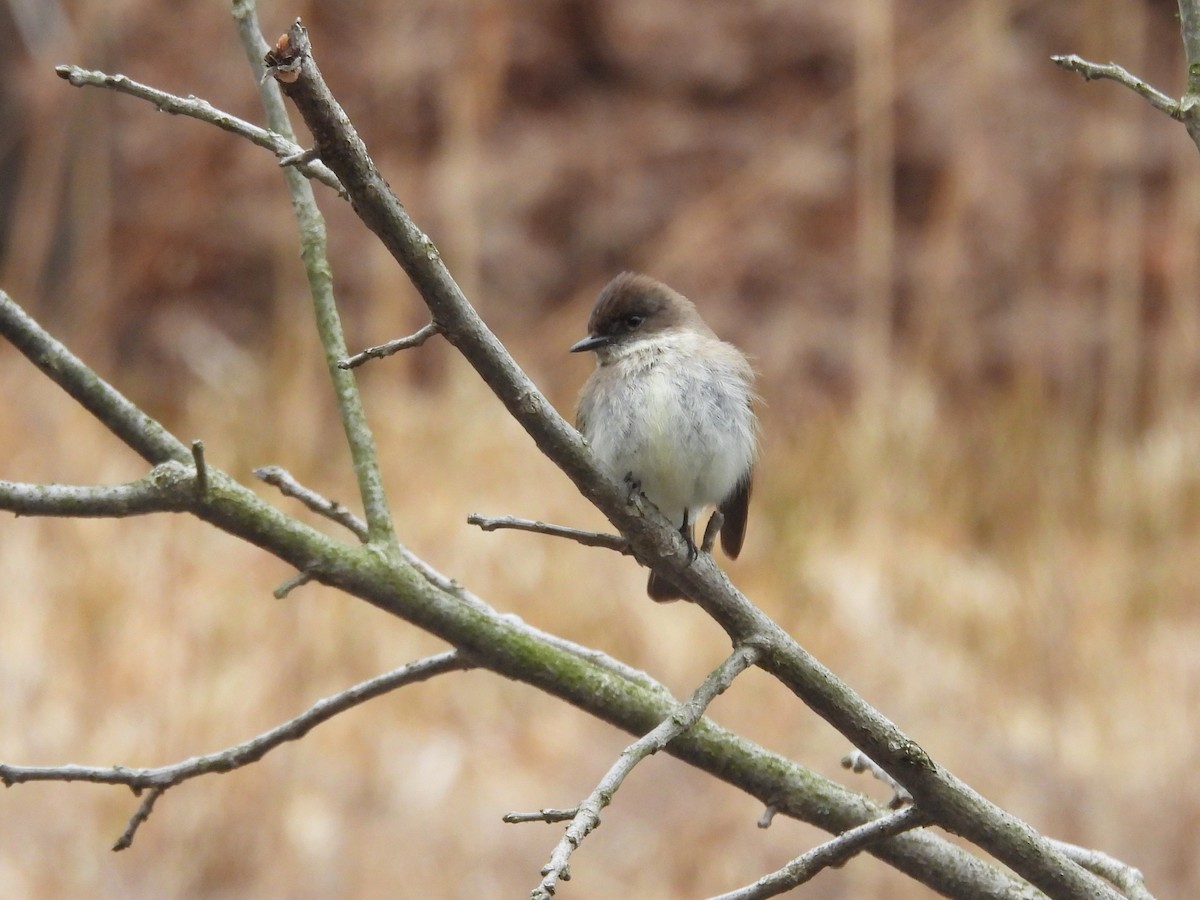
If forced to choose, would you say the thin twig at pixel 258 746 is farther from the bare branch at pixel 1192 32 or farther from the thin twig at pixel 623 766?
the bare branch at pixel 1192 32

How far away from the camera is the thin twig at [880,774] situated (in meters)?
1.53

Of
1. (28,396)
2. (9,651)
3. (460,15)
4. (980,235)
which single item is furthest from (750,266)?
(9,651)

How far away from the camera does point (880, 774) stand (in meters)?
1.59

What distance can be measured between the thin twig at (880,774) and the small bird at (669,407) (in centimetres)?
89

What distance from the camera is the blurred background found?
4805mm

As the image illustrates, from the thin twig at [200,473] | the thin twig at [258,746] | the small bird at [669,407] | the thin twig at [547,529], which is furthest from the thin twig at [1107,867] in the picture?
the small bird at [669,407]

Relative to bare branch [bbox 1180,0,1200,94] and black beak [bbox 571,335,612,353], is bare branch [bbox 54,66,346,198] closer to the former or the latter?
bare branch [bbox 1180,0,1200,94]

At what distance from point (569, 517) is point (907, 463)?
58.8 inches

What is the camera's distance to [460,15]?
7.36m

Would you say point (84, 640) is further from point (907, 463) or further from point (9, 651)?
point (907, 463)

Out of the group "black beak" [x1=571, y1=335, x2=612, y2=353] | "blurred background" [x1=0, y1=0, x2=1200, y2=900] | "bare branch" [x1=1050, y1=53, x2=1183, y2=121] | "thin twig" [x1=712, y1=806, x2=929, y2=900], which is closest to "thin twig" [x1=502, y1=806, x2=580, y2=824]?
"thin twig" [x1=712, y1=806, x2=929, y2=900]

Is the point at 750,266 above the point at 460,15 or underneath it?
underneath

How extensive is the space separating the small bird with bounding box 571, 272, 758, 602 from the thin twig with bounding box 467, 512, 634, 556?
1.06m

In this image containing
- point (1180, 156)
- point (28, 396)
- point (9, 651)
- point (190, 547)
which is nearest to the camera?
point (9, 651)
